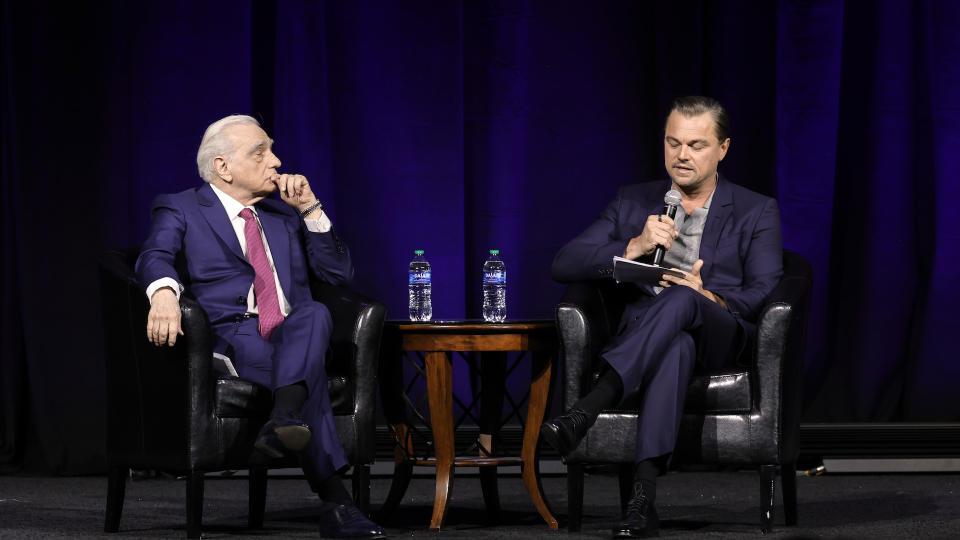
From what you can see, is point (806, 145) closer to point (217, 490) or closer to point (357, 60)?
point (357, 60)

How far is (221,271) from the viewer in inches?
127

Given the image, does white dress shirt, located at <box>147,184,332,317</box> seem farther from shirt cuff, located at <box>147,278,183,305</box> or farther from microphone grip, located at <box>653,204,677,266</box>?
microphone grip, located at <box>653,204,677,266</box>

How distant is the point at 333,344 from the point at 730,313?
1058 millimetres

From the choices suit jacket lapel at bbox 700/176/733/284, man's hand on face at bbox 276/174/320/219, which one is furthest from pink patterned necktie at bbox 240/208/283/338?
suit jacket lapel at bbox 700/176/733/284

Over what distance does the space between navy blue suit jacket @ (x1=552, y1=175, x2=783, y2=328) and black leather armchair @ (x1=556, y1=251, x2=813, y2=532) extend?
187 mm

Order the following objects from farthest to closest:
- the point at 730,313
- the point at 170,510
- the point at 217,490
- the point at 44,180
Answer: the point at 44,180 → the point at 217,490 → the point at 170,510 → the point at 730,313

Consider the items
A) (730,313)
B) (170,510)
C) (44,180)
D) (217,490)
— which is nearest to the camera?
(730,313)

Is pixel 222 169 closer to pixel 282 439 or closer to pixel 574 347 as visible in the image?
pixel 282 439

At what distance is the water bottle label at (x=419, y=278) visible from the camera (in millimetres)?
4312

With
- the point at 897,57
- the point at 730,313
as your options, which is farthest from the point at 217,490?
the point at 897,57

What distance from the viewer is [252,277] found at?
325 centimetres

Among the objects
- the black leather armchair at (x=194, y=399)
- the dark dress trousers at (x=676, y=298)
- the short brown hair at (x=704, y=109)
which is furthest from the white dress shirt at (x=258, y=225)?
the short brown hair at (x=704, y=109)

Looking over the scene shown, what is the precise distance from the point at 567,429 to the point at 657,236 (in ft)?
1.92

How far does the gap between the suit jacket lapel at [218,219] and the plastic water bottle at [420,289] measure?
1077 mm
